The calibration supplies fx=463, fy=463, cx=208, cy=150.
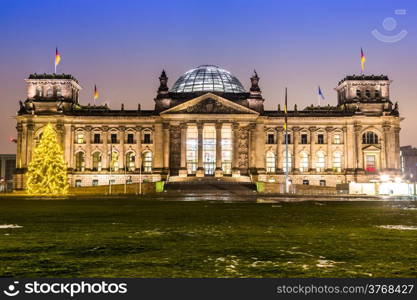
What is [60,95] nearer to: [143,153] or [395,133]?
[143,153]

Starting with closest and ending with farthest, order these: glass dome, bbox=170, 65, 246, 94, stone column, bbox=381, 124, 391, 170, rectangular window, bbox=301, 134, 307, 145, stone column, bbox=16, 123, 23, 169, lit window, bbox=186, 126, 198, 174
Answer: lit window, bbox=186, 126, 198, 174, stone column, bbox=16, 123, 23, 169, stone column, bbox=381, 124, 391, 170, rectangular window, bbox=301, 134, 307, 145, glass dome, bbox=170, 65, 246, 94

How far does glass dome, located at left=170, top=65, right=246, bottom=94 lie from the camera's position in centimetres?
10169

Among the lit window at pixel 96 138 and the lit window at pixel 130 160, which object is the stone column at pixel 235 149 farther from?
the lit window at pixel 96 138

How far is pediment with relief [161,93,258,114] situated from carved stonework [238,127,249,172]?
4.07 metres

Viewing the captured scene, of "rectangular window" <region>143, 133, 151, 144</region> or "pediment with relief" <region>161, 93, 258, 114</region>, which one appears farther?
"rectangular window" <region>143, 133, 151, 144</region>

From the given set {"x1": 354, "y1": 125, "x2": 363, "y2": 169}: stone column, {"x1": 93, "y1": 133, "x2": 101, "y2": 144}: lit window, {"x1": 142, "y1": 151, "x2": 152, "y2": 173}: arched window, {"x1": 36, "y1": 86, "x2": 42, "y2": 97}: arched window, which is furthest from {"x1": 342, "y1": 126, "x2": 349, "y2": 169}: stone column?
{"x1": 36, "y1": 86, "x2": 42, "y2": 97}: arched window

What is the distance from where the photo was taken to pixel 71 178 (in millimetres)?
94625

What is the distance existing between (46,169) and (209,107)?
38903 millimetres

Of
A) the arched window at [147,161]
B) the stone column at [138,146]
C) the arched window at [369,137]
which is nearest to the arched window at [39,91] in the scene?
the stone column at [138,146]

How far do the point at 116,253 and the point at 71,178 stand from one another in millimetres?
88464

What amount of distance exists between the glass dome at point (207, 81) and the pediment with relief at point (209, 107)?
10.2 meters

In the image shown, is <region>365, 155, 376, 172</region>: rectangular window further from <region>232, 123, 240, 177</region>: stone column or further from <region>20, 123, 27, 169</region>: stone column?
<region>20, 123, 27, 169</region>: stone column

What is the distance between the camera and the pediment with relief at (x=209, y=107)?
9050 centimetres

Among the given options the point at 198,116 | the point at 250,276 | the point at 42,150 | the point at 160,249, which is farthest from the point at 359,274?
the point at 198,116
